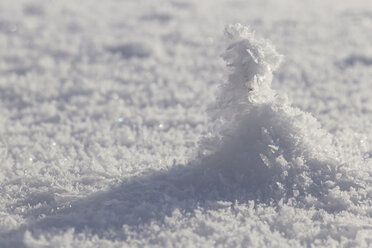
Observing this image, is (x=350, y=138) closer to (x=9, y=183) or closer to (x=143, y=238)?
(x=143, y=238)

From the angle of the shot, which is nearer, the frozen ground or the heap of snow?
the frozen ground

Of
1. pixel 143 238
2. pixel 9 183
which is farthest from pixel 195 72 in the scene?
pixel 143 238

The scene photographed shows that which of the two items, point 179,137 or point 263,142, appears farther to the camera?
point 179,137

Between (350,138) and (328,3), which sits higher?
(328,3)

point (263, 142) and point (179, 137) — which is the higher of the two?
point (263, 142)

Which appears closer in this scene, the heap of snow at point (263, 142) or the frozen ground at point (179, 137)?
the frozen ground at point (179, 137)

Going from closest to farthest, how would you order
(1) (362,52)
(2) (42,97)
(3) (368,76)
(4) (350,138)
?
(4) (350,138)
(2) (42,97)
(3) (368,76)
(1) (362,52)
